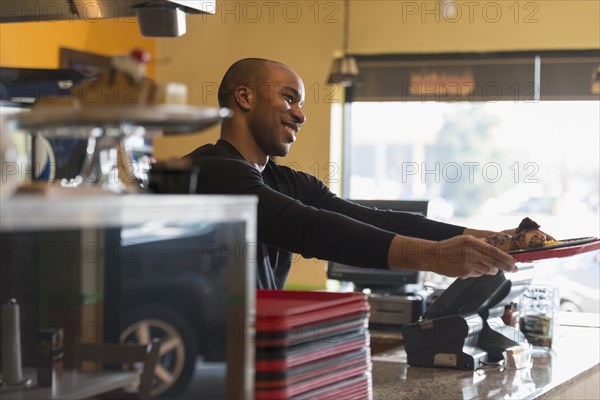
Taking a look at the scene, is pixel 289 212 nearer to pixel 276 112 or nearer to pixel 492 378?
pixel 276 112

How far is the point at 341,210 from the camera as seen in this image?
2.54m

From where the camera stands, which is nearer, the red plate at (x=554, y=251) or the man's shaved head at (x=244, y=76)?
the red plate at (x=554, y=251)

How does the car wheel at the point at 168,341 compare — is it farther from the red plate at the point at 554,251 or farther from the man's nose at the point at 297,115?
the man's nose at the point at 297,115

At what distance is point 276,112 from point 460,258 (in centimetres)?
64

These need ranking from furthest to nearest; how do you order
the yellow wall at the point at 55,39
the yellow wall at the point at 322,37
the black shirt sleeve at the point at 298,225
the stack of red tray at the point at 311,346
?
the yellow wall at the point at 322,37 → the yellow wall at the point at 55,39 → the black shirt sleeve at the point at 298,225 → the stack of red tray at the point at 311,346

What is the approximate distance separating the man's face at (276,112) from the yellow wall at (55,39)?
4.09 metres

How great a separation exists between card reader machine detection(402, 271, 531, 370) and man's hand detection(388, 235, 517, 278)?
33.5 inches

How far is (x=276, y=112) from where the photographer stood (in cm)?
226

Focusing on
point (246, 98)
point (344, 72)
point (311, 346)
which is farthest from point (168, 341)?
point (344, 72)

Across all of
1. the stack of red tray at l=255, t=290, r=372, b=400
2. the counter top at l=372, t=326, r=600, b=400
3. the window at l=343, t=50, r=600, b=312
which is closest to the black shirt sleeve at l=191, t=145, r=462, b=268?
the stack of red tray at l=255, t=290, r=372, b=400

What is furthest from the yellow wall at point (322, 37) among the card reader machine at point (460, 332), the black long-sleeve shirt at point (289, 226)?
the black long-sleeve shirt at point (289, 226)

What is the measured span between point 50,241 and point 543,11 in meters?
5.87

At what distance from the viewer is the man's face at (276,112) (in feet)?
7.40

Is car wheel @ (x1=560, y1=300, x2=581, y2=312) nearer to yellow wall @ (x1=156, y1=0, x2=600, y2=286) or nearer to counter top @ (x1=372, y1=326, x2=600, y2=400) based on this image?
yellow wall @ (x1=156, y1=0, x2=600, y2=286)
